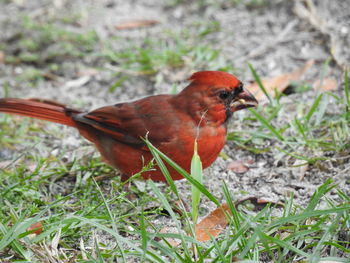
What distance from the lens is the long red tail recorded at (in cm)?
382

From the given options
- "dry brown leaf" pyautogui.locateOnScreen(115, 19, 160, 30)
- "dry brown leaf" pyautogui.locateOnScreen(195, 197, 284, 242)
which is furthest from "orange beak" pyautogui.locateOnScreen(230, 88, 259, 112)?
"dry brown leaf" pyautogui.locateOnScreen(115, 19, 160, 30)

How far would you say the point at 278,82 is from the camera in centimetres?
467

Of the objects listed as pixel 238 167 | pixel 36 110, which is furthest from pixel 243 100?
pixel 36 110

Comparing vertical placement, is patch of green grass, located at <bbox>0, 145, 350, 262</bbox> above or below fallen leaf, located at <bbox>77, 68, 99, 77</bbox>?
above

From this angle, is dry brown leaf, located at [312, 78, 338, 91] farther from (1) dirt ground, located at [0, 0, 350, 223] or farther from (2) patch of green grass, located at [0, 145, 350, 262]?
(2) patch of green grass, located at [0, 145, 350, 262]

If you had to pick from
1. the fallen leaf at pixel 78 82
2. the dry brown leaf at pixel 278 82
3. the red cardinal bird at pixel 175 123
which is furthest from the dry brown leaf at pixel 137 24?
the red cardinal bird at pixel 175 123

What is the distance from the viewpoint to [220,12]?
6.00 meters

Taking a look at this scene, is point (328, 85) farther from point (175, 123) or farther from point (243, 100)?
point (175, 123)

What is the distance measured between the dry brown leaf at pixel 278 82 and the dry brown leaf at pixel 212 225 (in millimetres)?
1629

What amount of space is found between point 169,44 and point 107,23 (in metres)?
1.01

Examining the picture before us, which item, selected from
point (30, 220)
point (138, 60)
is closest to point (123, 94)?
point (138, 60)

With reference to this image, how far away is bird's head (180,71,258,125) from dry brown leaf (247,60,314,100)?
1050 millimetres

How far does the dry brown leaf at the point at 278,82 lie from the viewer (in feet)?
15.0

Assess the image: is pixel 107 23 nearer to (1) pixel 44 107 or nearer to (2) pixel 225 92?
(1) pixel 44 107
